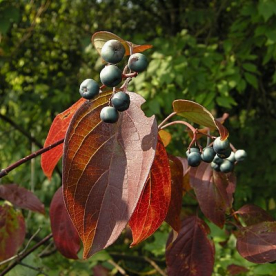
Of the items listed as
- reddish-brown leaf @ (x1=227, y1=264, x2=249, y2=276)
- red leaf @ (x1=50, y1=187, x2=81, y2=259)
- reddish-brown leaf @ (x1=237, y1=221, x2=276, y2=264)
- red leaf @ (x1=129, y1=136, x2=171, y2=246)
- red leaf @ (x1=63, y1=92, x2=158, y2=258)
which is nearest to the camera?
red leaf @ (x1=63, y1=92, x2=158, y2=258)

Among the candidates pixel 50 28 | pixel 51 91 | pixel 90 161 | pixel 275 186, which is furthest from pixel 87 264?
pixel 50 28

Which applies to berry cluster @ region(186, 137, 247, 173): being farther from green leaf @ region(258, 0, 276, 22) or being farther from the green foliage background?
green leaf @ region(258, 0, 276, 22)

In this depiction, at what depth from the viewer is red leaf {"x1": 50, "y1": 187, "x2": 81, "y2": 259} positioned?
1.18 m

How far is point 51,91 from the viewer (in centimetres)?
384

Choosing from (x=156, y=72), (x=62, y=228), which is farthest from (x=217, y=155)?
(x=156, y=72)

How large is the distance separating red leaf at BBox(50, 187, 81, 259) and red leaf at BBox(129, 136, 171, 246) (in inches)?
17.0

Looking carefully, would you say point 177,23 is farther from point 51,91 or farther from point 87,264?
point 87,264

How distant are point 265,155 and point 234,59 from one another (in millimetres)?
731

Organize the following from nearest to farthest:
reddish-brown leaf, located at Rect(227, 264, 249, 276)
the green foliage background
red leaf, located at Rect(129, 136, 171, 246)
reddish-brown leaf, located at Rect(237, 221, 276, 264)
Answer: red leaf, located at Rect(129, 136, 171, 246) < reddish-brown leaf, located at Rect(237, 221, 276, 264) < reddish-brown leaf, located at Rect(227, 264, 249, 276) < the green foliage background

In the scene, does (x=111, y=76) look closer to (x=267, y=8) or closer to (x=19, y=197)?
(x=19, y=197)

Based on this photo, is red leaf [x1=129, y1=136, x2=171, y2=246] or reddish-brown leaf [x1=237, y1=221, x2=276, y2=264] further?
reddish-brown leaf [x1=237, y1=221, x2=276, y2=264]

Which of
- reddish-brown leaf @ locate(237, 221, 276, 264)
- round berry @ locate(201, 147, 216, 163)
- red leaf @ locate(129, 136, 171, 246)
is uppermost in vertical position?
red leaf @ locate(129, 136, 171, 246)

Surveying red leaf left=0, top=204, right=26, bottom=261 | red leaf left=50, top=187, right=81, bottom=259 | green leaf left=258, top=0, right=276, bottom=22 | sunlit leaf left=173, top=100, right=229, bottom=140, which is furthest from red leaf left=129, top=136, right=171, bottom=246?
green leaf left=258, top=0, right=276, bottom=22

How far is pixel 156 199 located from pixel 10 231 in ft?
2.03
